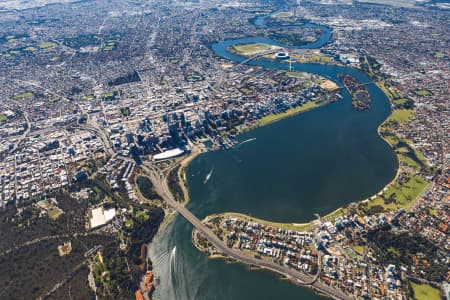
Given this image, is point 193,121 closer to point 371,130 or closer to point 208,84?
point 208,84

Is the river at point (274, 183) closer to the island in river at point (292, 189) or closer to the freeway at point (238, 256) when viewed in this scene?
the island in river at point (292, 189)

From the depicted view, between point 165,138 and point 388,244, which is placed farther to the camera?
point 165,138

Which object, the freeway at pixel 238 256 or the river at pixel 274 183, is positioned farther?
the river at pixel 274 183

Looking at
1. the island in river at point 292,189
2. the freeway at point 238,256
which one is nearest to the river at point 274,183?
the island in river at point 292,189

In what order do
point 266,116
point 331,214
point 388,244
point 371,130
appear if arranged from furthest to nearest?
point 266,116, point 371,130, point 331,214, point 388,244

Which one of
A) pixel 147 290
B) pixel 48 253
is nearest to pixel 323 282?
pixel 147 290

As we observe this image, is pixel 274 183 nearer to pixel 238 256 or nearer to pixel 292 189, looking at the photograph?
pixel 292 189
